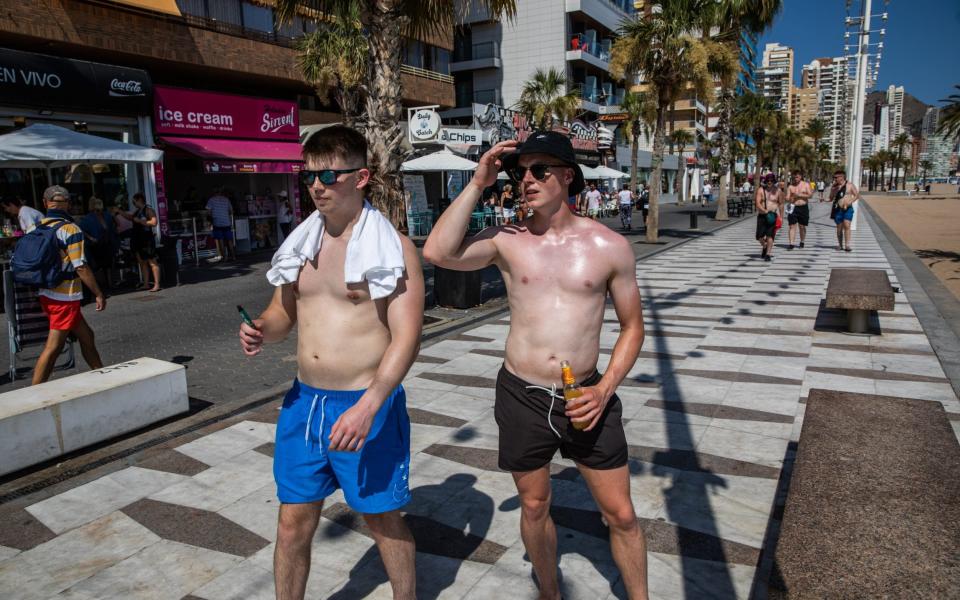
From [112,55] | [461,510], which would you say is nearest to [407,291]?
[461,510]

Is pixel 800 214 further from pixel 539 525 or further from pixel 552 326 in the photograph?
pixel 539 525

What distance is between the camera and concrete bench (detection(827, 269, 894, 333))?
7.48 m

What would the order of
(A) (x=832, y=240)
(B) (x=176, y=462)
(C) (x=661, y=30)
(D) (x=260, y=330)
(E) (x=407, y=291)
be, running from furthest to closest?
(A) (x=832, y=240), (C) (x=661, y=30), (B) (x=176, y=462), (D) (x=260, y=330), (E) (x=407, y=291)

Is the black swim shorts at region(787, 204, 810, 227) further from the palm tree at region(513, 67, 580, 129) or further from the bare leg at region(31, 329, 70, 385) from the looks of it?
the palm tree at region(513, 67, 580, 129)

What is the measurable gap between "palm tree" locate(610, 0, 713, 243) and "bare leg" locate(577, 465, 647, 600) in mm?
17301

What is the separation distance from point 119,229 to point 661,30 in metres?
14.7

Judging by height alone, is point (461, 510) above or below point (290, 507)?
below

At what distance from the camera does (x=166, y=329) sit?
9.06 metres

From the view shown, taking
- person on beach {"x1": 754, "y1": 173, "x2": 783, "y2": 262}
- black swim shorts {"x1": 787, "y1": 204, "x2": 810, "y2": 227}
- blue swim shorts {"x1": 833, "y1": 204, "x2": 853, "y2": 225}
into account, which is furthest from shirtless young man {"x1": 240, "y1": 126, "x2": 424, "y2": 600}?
black swim shorts {"x1": 787, "y1": 204, "x2": 810, "y2": 227}

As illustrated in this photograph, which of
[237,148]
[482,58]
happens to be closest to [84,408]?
[237,148]

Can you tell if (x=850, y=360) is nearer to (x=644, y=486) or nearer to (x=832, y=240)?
(x=644, y=486)

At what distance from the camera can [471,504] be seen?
382 centimetres

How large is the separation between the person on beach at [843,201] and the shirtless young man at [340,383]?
15.7 m

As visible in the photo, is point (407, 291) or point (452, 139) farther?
point (452, 139)
